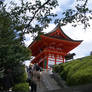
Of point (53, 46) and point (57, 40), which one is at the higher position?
point (57, 40)

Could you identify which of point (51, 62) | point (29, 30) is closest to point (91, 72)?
point (29, 30)

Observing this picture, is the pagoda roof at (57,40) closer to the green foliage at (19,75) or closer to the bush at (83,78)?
the green foliage at (19,75)

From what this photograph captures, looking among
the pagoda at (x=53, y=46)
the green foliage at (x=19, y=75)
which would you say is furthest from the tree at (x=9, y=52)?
the pagoda at (x=53, y=46)

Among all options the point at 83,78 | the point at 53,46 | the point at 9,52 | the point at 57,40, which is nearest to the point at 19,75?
the point at 9,52

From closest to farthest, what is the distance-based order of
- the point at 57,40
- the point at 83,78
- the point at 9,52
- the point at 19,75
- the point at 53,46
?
the point at 83,78 → the point at 9,52 → the point at 19,75 → the point at 57,40 → the point at 53,46

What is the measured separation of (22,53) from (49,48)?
1494 cm

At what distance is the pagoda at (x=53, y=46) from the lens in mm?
26625

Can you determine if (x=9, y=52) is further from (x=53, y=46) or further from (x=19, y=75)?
(x=53, y=46)

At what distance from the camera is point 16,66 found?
13406 millimetres

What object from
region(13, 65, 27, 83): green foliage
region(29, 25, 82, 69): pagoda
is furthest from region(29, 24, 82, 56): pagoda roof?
region(13, 65, 27, 83): green foliage

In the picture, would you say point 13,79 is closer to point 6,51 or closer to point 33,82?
point 6,51

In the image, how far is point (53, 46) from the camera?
2791 centimetres

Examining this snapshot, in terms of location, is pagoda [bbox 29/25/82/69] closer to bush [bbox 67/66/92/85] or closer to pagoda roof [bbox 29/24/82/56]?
pagoda roof [bbox 29/24/82/56]

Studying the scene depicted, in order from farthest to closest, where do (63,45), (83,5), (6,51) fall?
(63,45) → (6,51) → (83,5)
